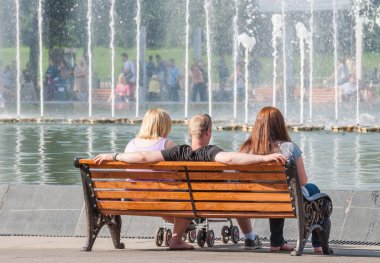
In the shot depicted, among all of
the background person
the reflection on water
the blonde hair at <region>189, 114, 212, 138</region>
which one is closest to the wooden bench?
the blonde hair at <region>189, 114, 212, 138</region>

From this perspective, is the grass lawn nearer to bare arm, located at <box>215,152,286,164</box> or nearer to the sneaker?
the sneaker

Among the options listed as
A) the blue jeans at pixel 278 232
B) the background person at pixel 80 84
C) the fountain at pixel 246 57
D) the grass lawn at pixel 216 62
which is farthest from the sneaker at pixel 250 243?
the grass lawn at pixel 216 62

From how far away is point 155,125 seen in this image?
30.9 ft

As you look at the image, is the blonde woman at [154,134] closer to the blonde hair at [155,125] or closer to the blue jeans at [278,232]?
the blonde hair at [155,125]

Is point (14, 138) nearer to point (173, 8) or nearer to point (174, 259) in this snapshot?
point (174, 259)

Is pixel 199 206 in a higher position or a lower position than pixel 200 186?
lower

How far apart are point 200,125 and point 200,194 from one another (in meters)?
0.43

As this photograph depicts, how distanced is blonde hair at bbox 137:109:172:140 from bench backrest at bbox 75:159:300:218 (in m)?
0.40

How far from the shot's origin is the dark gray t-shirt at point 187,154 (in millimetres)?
9031

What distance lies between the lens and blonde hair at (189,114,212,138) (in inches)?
354

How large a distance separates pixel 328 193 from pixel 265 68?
38095 millimetres

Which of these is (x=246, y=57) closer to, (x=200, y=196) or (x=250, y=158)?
(x=200, y=196)

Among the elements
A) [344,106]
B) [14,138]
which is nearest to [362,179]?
[14,138]

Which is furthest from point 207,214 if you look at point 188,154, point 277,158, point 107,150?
point 107,150
